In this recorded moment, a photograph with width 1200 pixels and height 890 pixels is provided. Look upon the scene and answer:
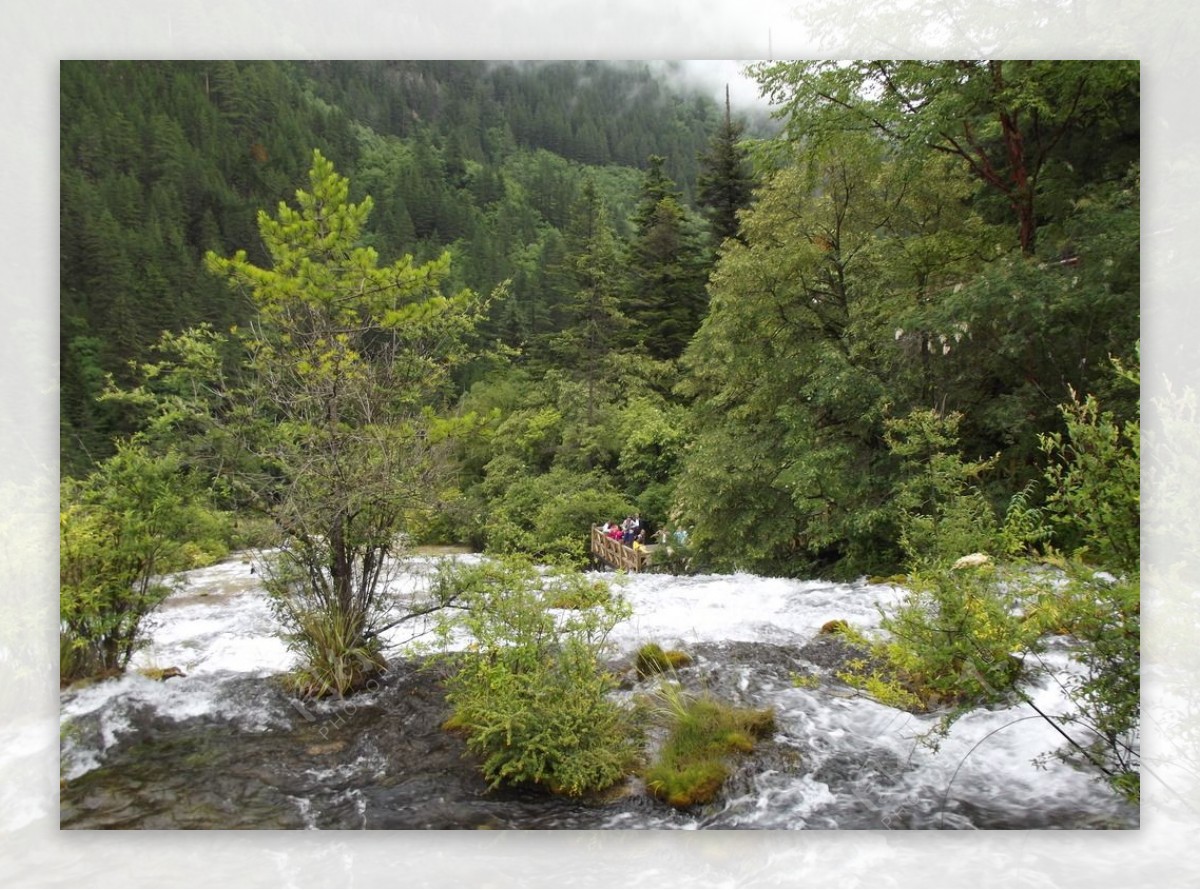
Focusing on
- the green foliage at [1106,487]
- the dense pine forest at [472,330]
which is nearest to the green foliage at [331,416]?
the dense pine forest at [472,330]

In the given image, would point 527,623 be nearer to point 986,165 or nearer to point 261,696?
point 261,696

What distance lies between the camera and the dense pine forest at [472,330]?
3.64 metres

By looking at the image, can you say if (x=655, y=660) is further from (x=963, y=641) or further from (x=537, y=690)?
(x=963, y=641)

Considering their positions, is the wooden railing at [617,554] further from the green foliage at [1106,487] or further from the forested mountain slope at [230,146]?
the green foliage at [1106,487]

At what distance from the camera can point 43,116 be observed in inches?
144

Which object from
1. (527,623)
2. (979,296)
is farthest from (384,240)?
(979,296)

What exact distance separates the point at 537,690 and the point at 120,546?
7.52ft

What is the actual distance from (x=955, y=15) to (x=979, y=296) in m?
1.52

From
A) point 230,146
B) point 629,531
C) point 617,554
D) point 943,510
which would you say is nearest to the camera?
point 943,510

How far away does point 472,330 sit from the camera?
4.24 m

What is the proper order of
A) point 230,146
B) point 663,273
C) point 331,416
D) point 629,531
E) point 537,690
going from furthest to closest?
point 663,273 < point 629,531 < point 230,146 < point 331,416 < point 537,690

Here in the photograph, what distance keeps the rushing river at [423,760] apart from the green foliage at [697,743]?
65 millimetres

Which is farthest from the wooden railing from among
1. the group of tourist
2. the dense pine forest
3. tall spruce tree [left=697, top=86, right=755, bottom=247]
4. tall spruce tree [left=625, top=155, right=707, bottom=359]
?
tall spruce tree [left=697, top=86, right=755, bottom=247]

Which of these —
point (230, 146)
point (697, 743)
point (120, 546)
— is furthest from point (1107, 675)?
point (230, 146)
